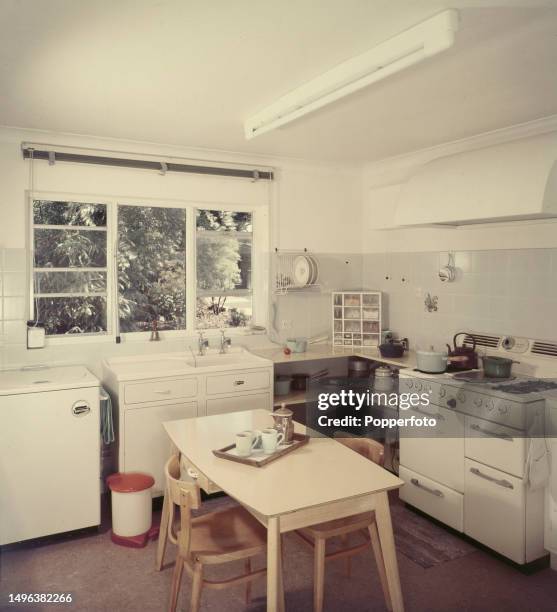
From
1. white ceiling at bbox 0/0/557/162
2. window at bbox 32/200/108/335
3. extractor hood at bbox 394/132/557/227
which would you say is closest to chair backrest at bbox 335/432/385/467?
extractor hood at bbox 394/132/557/227

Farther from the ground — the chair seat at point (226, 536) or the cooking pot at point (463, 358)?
the cooking pot at point (463, 358)

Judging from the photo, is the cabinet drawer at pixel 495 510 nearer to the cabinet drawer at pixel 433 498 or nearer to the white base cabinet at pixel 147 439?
the cabinet drawer at pixel 433 498

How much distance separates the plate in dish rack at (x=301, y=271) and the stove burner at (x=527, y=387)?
1.91 meters

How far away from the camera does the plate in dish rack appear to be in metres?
4.60

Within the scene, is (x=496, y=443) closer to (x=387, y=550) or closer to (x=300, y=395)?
(x=387, y=550)

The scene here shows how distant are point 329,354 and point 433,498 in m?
1.34

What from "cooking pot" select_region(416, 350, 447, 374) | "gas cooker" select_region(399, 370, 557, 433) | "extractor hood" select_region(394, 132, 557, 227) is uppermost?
"extractor hood" select_region(394, 132, 557, 227)

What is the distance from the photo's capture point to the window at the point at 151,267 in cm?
415

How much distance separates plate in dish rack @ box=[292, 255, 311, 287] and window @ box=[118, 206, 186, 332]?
3.15 ft

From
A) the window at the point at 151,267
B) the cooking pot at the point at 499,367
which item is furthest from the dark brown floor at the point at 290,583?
the window at the point at 151,267

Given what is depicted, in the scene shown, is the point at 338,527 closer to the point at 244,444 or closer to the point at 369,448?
the point at 369,448

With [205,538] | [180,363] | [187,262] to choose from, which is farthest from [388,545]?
[187,262]

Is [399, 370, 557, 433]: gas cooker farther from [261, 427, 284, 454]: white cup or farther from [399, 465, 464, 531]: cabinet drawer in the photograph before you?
[261, 427, 284, 454]: white cup

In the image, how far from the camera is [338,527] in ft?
8.13
